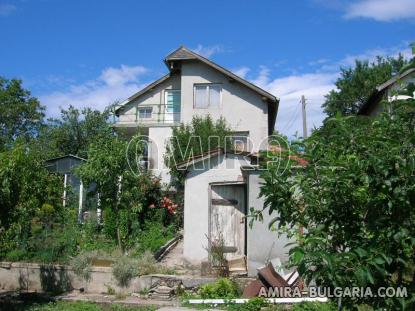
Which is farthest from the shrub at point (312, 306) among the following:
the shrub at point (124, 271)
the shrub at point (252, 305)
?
the shrub at point (124, 271)

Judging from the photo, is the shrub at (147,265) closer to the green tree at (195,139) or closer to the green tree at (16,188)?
the green tree at (16,188)

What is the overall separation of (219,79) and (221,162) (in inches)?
487

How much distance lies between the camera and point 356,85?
4078cm

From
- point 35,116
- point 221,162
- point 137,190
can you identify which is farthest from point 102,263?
point 35,116

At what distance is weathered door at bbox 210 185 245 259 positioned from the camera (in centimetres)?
1286

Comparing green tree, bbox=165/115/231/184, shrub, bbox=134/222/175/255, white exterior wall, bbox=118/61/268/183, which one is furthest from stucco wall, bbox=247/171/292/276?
white exterior wall, bbox=118/61/268/183

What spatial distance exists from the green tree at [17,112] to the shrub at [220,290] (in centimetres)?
3499

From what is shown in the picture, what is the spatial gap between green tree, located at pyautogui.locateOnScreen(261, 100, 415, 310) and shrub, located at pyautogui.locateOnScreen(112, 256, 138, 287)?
26.3 feet

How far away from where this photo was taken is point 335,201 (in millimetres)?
3361

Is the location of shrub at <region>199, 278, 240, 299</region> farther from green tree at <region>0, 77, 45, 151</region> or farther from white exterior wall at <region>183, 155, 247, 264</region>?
green tree at <region>0, 77, 45, 151</region>

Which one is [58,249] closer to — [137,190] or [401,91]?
[137,190]

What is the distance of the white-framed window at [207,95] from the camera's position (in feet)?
81.0

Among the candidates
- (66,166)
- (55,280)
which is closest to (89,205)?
(66,166)

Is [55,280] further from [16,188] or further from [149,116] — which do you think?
[149,116]
